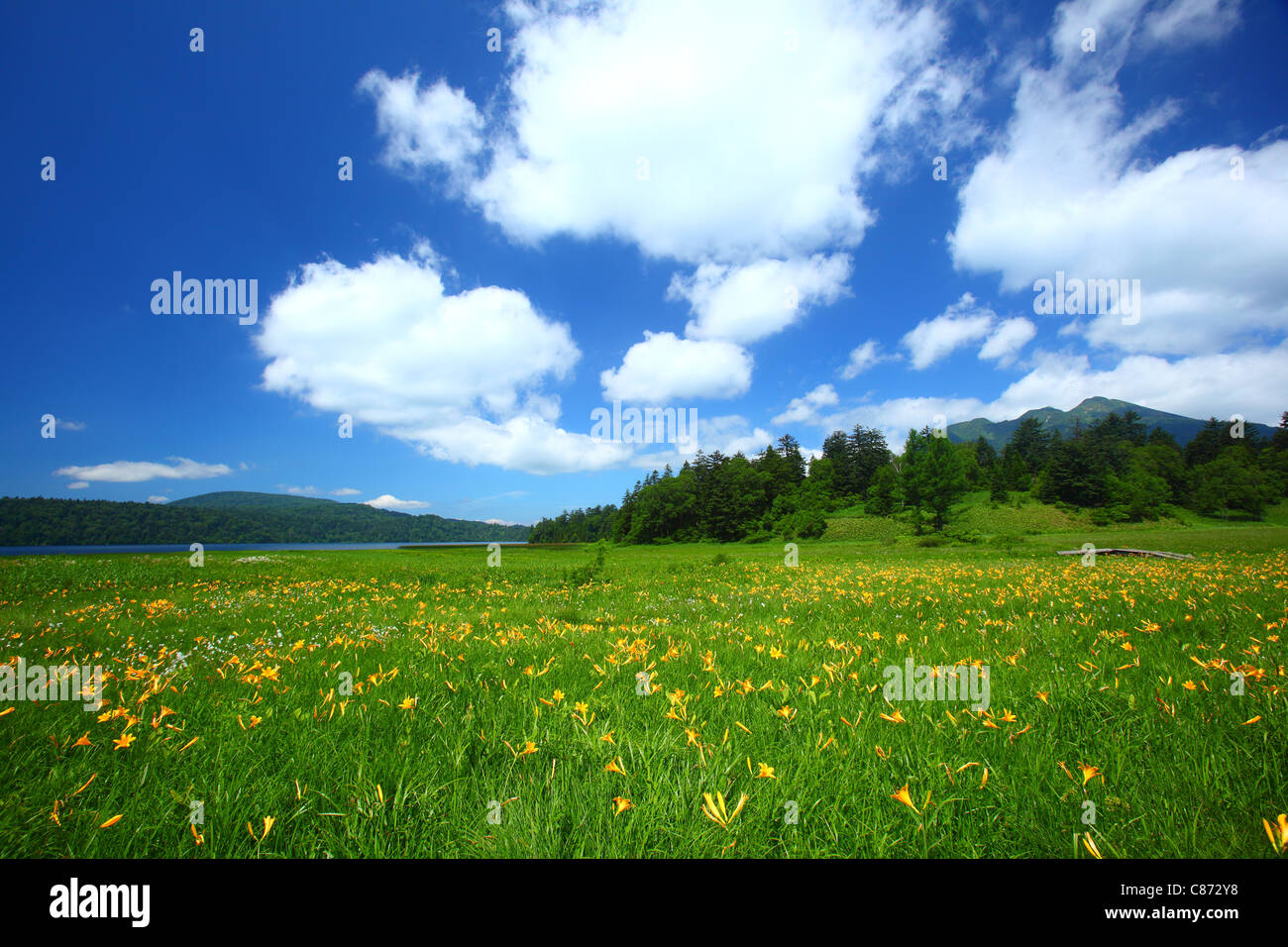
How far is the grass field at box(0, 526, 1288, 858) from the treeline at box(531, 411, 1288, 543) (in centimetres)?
4306

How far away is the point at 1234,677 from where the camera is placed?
3.34 metres

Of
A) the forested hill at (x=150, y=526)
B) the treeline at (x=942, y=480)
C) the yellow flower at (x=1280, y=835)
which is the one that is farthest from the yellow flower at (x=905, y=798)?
the forested hill at (x=150, y=526)

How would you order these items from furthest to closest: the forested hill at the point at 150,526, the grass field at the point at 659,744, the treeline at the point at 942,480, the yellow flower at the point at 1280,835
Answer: the forested hill at the point at 150,526, the treeline at the point at 942,480, the grass field at the point at 659,744, the yellow flower at the point at 1280,835

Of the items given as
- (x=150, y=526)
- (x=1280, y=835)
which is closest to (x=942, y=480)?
(x=1280, y=835)

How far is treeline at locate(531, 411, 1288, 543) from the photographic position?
136 feet

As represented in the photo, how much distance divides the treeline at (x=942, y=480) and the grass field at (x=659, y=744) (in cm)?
4306

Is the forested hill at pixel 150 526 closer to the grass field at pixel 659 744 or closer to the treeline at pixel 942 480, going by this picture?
the treeline at pixel 942 480

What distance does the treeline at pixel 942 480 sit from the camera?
41375 millimetres

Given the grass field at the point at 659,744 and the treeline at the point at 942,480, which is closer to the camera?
the grass field at the point at 659,744

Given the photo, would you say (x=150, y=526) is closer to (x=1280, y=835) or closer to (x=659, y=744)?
(x=659, y=744)

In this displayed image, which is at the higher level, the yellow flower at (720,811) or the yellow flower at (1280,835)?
the yellow flower at (720,811)
